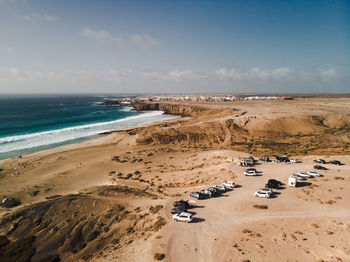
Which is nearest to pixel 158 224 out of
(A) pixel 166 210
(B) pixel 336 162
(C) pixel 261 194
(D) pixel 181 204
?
(A) pixel 166 210

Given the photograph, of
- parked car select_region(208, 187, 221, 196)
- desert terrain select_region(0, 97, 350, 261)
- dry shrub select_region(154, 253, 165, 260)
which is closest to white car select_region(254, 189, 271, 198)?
desert terrain select_region(0, 97, 350, 261)

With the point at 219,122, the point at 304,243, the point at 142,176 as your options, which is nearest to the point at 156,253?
the point at 304,243

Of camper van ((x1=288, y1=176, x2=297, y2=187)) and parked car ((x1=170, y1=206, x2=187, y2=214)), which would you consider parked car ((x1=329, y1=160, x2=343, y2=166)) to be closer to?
camper van ((x1=288, y1=176, x2=297, y2=187))

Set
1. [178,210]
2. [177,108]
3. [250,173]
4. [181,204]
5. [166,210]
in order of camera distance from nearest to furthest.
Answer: [178,210]
[166,210]
[181,204]
[250,173]
[177,108]

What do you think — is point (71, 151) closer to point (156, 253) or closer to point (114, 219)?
point (114, 219)

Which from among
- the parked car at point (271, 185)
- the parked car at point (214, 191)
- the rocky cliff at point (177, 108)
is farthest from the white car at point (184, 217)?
the rocky cliff at point (177, 108)

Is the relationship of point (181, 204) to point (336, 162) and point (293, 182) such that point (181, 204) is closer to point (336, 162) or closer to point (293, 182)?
point (293, 182)
